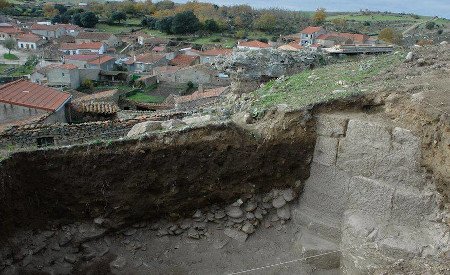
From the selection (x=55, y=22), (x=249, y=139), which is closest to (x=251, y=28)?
(x=55, y=22)

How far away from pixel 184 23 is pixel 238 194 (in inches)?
2103

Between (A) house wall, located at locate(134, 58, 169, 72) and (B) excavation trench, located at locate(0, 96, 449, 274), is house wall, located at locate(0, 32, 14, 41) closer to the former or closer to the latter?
(A) house wall, located at locate(134, 58, 169, 72)

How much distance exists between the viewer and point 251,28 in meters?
66.6

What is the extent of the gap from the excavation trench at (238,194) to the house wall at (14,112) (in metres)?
6.60

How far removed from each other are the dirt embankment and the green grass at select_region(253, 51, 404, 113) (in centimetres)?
76

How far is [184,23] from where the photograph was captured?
192 feet

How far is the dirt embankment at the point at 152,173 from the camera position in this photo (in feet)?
22.5

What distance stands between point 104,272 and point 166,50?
41.7 metres

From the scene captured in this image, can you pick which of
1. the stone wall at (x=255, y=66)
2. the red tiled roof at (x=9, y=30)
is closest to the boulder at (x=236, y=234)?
the stone wall at (x=255, y=66)

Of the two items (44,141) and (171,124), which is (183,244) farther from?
(44,141)

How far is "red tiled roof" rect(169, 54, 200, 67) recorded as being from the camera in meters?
41.0

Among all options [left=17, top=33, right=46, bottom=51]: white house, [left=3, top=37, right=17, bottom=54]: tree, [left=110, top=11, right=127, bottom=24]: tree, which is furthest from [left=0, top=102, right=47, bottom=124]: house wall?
[left=110, top=11, right=127, bottom=24]: tree

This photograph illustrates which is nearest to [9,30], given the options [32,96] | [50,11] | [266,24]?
[50,11]

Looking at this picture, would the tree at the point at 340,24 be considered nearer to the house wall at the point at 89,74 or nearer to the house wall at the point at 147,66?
the house wall at the point at 147,66
